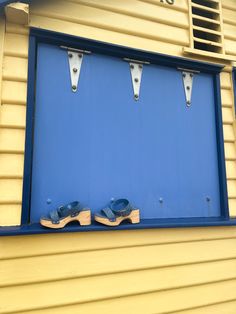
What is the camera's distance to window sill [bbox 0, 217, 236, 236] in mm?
1790

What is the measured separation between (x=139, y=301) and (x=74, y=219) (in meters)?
0.75

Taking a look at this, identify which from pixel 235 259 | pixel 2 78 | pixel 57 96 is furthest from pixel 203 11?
pixel 235 259

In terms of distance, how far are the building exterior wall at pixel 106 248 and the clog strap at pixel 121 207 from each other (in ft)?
0.51

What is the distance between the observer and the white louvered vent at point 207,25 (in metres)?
2.75

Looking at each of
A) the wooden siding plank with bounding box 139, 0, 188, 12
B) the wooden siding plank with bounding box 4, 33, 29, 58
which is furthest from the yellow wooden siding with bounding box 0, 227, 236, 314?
the wooden siding plank with bounding box 139, 0, 188, 12

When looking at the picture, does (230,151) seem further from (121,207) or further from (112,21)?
(112,21)

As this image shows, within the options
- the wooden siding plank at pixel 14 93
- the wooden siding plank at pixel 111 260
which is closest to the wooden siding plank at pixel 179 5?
the wooden siding plank at pixel 14 93

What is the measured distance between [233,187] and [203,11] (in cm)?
168

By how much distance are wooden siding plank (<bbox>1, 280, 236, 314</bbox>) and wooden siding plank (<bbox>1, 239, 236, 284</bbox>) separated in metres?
0.11

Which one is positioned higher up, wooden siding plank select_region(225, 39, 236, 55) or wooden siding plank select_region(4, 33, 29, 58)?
wooden siding plank select_region(225, 39, 236, 55)

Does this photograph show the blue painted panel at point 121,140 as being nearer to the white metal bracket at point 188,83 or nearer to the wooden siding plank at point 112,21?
the white metal bracket at point 188,83

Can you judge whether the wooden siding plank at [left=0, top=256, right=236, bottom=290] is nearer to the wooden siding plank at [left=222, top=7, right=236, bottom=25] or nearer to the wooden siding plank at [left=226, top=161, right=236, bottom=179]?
the wooden siding plank at [left=226, top=161, right=236, bottom=179]

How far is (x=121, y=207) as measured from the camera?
84.0 inches

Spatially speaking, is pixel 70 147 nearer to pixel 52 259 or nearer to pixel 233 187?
pixel 52 259
